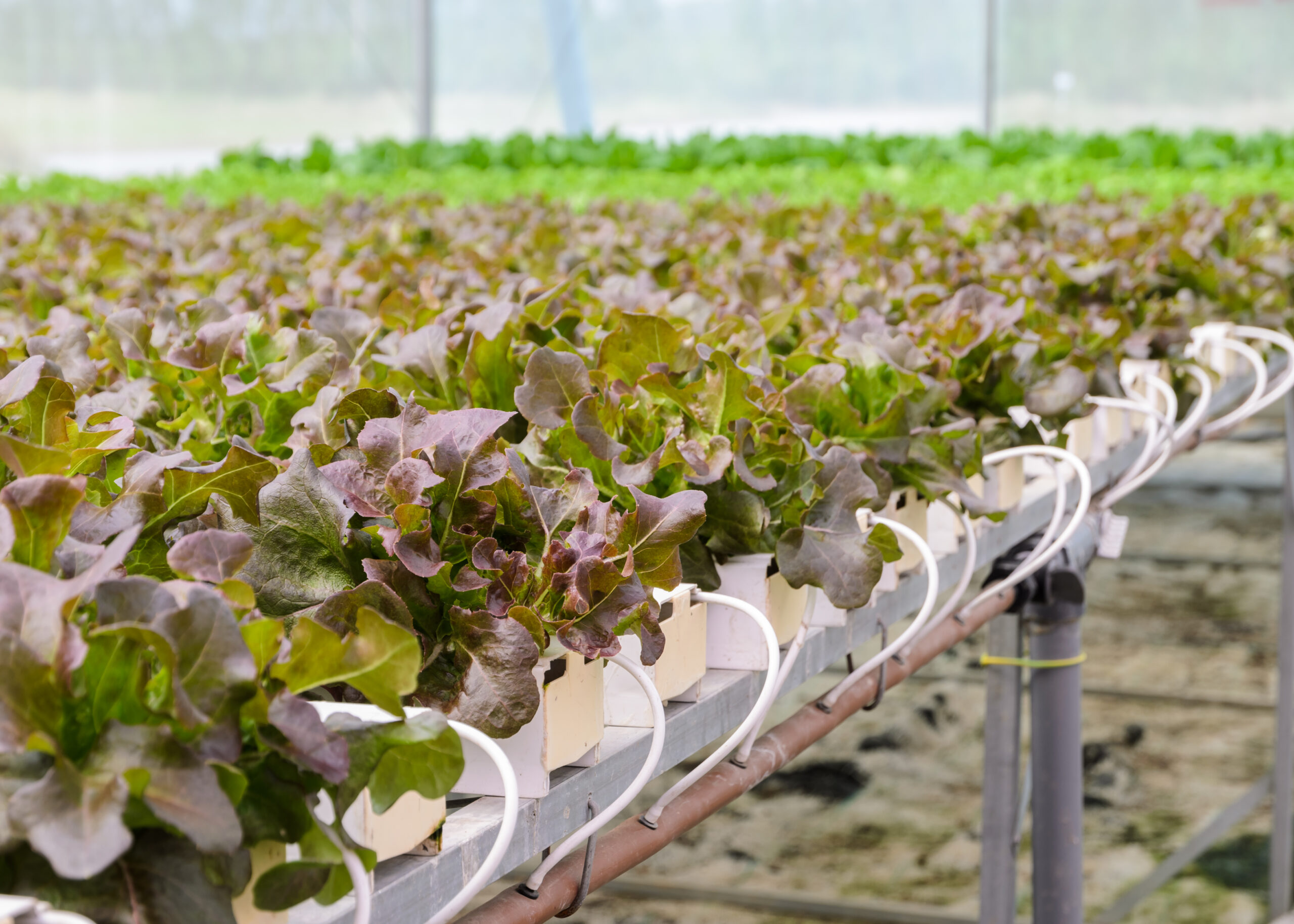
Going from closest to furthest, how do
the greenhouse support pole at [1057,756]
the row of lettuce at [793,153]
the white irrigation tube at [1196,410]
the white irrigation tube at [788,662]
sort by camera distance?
the white irrigation tube at [788,662] < the greenhouse support pole at [1057,756] < the white irrigation tube at [1196,410] < the row of lettuce at [793,153]

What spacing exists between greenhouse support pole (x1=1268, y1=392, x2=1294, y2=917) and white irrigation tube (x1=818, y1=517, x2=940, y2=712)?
9.01 ft

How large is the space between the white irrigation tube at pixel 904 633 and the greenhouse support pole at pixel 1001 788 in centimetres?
90

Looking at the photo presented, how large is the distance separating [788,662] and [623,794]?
10.3 inches

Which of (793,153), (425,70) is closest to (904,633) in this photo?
(793,153)

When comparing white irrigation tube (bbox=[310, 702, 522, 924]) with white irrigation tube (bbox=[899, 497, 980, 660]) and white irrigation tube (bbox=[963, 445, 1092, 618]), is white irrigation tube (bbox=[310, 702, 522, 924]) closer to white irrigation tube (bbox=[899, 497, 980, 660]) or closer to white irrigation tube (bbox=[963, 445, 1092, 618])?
white irrigation tube (bbox=[899, 497, 980, 660])

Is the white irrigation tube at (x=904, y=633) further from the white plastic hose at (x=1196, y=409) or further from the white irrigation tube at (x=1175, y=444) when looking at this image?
the white plastic hose at (x=1196, y=409)

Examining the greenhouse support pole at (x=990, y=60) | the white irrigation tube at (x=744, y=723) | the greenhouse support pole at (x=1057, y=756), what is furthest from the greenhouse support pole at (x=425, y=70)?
the white irrigation tube at (x=744, y=723)

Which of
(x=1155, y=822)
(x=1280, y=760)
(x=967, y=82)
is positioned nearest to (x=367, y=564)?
(x=1280, y=760)

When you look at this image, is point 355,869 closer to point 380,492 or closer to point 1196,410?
point 380,492

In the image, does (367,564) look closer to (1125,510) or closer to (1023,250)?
(1023,250)

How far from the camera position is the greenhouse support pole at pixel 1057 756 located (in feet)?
7.07

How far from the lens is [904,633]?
1.45 m

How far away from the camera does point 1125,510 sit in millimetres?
7891

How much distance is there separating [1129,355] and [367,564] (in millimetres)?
1907
